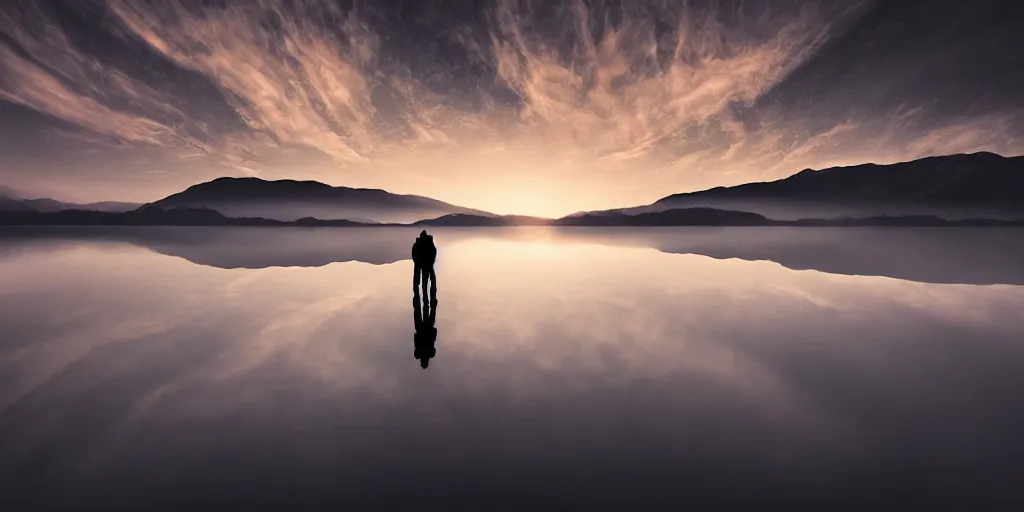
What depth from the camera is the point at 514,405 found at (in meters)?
6.86

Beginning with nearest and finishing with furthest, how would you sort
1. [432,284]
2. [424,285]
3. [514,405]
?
[514,405] → [424,285] → [432,284]

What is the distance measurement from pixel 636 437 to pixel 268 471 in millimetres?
4971

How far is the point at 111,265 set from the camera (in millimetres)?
28547

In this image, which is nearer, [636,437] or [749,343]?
[636,437]

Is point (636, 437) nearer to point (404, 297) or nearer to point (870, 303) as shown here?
point (404, 297)

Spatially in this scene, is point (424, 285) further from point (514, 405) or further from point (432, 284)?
point (514, 405)

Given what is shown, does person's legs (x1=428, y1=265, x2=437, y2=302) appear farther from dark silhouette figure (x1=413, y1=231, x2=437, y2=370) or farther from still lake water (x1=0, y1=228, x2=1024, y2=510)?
still lake water (x1=0, y1=228, x2=1024, y2=510)

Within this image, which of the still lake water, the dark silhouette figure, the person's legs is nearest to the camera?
the still lake water

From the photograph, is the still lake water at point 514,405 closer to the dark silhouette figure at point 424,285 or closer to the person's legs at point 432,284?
the dark silhouette figure at point 424,285

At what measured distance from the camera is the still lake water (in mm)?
4746

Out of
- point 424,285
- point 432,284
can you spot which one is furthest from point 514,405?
point 432,284

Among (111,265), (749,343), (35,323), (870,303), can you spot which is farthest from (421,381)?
(111,265)

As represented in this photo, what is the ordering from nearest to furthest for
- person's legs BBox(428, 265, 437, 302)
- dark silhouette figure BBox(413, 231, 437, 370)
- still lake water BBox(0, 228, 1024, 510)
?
still lake water BBox(0, 228, 1024, 510), dark silhouette figure BBox(413, 231, 437, 370), person's legs BBox(428, 265, 437, 302)

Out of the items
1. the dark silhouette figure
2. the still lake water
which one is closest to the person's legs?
the dark silhouette figure
